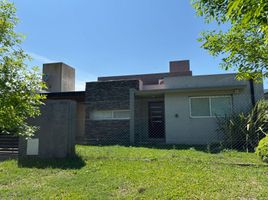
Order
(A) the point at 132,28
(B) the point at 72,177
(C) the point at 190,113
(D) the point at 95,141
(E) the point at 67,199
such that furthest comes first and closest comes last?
(D) the point at 95,141
(C) the point at 190,113
(A) the point at 132,28
(B) the point at 72,177
(E) the point at 67,199

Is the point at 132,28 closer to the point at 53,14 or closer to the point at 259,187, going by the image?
the point at 53,14

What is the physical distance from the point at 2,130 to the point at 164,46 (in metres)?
10.8

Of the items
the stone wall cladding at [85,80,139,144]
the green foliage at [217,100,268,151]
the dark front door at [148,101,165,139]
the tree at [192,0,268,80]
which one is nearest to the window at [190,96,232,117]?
the green foliage at [217,100,268,151]

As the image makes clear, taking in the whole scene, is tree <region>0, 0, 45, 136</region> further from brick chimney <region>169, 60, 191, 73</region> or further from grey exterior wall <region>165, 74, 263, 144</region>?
brick chimney <region>169, 60, 191, 73</region>

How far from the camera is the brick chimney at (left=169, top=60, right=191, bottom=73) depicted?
25.0m

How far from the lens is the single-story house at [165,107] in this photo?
1172 cm

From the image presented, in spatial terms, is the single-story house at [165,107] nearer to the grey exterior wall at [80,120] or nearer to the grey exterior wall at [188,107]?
the grey exterior wall at [188,107]

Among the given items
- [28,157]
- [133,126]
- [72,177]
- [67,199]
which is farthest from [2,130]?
[133,126]

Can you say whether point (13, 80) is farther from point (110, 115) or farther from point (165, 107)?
point (110, 115)

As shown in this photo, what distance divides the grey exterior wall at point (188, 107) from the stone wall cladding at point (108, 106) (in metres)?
2.49

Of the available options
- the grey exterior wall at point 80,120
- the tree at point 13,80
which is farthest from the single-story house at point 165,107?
the tree at point 13,80

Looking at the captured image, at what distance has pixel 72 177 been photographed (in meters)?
5.60

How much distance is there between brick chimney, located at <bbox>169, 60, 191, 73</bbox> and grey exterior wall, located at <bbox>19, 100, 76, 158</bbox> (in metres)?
18.8

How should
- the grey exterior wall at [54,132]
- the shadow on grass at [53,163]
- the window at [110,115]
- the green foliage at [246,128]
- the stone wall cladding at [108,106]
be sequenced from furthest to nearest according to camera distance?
the window at [110,115] < the stone wall cladding at [108,106] < the green foliage at [246,128] < the grey exterior wall at [54,132] < the shadow on grass at [53,163]
